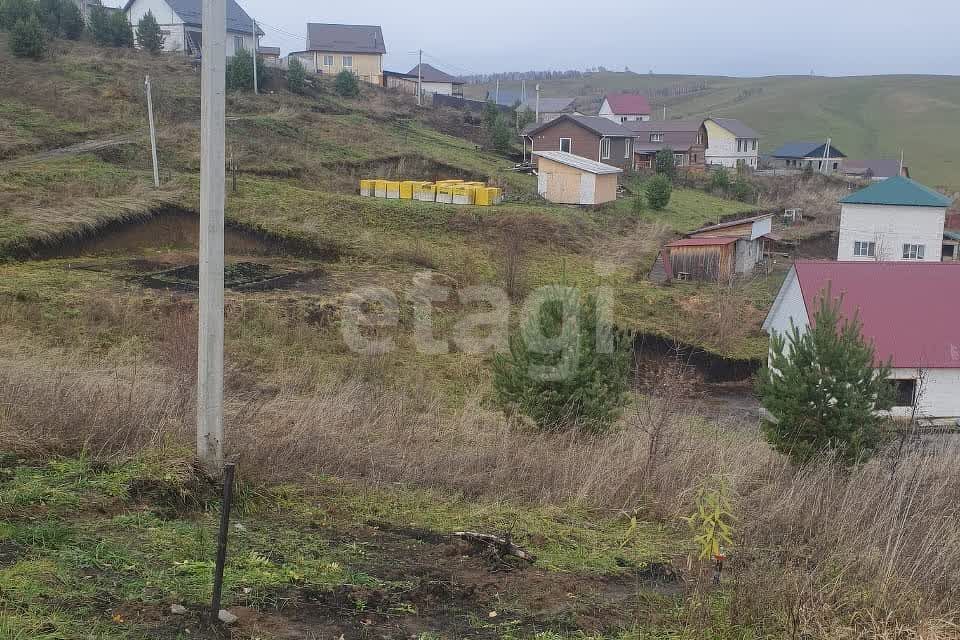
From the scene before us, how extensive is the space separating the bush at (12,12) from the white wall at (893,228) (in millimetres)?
32003

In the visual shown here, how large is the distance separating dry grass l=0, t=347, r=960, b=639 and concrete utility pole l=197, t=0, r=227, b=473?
379 mm

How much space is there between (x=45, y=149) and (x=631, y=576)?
24514 mm

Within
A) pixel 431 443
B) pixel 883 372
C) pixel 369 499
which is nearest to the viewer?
pixel 369 499

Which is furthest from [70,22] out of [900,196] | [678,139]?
[900,196]

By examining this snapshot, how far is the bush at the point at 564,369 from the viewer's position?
8727 mm

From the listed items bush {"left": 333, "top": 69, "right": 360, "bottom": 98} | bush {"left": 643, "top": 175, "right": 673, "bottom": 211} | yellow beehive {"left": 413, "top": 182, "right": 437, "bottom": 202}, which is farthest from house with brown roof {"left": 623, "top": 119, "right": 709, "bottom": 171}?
yellow beehive {"left": 413, "top": 182, "right": 437, "bottom": 202}

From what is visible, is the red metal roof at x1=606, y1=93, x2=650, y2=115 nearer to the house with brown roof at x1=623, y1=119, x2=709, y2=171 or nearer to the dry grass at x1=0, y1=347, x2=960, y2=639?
the house with brown roof at x1=623, y1=119, x2=709, y2=171

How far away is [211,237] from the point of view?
498 centimetres

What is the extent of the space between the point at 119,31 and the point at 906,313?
34.4 meters

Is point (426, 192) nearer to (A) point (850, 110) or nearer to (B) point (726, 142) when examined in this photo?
(B) point (726, 142)

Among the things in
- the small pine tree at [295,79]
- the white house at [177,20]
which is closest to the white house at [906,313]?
the small pine tree at [295,79]

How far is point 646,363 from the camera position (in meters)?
18.6

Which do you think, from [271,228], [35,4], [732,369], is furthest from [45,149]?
[732,369]

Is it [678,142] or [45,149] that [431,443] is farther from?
[678,142]
